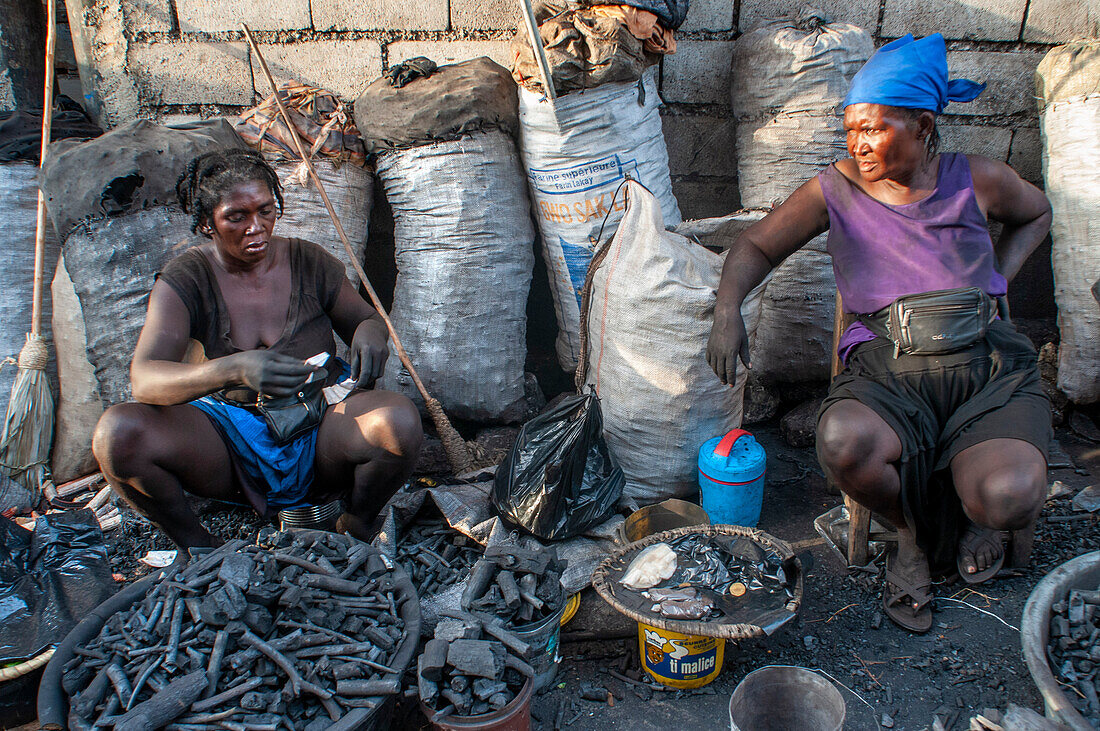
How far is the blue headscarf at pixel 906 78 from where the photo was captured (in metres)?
2.33

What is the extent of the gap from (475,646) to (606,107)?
2436 mm

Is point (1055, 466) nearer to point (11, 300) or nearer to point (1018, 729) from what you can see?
point (1018, 729)

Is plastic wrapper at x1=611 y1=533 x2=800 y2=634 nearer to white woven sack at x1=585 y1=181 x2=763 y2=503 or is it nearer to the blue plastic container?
the blue plastic container

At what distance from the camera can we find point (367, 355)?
2686mm

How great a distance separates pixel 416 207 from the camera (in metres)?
3.60

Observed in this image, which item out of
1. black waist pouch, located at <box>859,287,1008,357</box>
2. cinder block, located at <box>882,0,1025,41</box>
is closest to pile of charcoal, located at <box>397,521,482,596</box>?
black waist pouch, located at <box>859,287,1008,357</box>

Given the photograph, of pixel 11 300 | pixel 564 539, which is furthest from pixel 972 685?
pixel 11 300

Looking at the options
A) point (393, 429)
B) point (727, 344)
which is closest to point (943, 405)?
point (727, 344)

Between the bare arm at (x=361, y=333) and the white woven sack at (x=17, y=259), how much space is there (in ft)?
5.79

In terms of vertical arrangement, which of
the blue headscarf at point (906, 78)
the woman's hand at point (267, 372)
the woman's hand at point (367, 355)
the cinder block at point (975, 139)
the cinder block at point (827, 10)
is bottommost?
the woman's hand at point (367, 355)

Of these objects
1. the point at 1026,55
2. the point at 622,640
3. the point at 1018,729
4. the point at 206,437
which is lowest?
the point at 622,640

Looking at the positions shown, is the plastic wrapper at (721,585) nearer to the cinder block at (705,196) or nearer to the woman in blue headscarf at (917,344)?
the woman in blue headscarf at (917,344)

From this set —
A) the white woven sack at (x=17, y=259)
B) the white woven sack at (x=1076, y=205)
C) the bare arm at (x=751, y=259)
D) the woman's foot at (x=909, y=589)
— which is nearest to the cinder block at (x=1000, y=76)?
the white woven sack at (x=1076, y=205)

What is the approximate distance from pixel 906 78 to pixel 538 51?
1457mm
